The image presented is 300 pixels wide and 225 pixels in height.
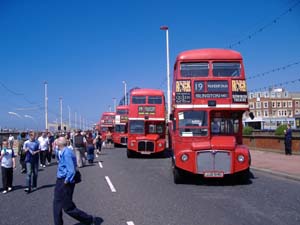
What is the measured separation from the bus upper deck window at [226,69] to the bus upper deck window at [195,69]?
32 cm

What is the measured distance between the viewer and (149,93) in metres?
27.4

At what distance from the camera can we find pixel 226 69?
13.7 meters

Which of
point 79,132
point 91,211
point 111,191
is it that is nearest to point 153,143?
point 79,132

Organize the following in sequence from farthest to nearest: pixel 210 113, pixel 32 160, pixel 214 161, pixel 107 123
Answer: pixel 107 123 → pixel 210 113 → pixel 214 161 → pixel 32 160

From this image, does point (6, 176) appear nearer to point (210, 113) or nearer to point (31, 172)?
point (31, 172)

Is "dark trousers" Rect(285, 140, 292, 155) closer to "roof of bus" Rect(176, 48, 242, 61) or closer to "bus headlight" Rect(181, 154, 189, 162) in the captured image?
"roof of bus" Rect(176, 48, 242, 61)

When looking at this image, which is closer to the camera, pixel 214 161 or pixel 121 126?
pixel 214 161

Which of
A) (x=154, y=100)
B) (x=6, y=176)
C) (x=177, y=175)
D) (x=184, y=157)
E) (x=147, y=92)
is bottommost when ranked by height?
(x=177, y=175)

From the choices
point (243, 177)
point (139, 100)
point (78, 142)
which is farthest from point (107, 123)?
point (243, 177)

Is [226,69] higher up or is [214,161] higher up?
[226,69]

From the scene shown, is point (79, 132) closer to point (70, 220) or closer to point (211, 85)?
point (211, 85)

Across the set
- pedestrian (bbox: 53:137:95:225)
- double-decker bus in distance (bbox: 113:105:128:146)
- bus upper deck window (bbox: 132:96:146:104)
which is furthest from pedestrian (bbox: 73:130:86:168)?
double-decker bus in distance (bbox: 113:105:128:146)

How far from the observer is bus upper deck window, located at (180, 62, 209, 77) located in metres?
13.8

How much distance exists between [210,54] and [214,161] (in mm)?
3698
